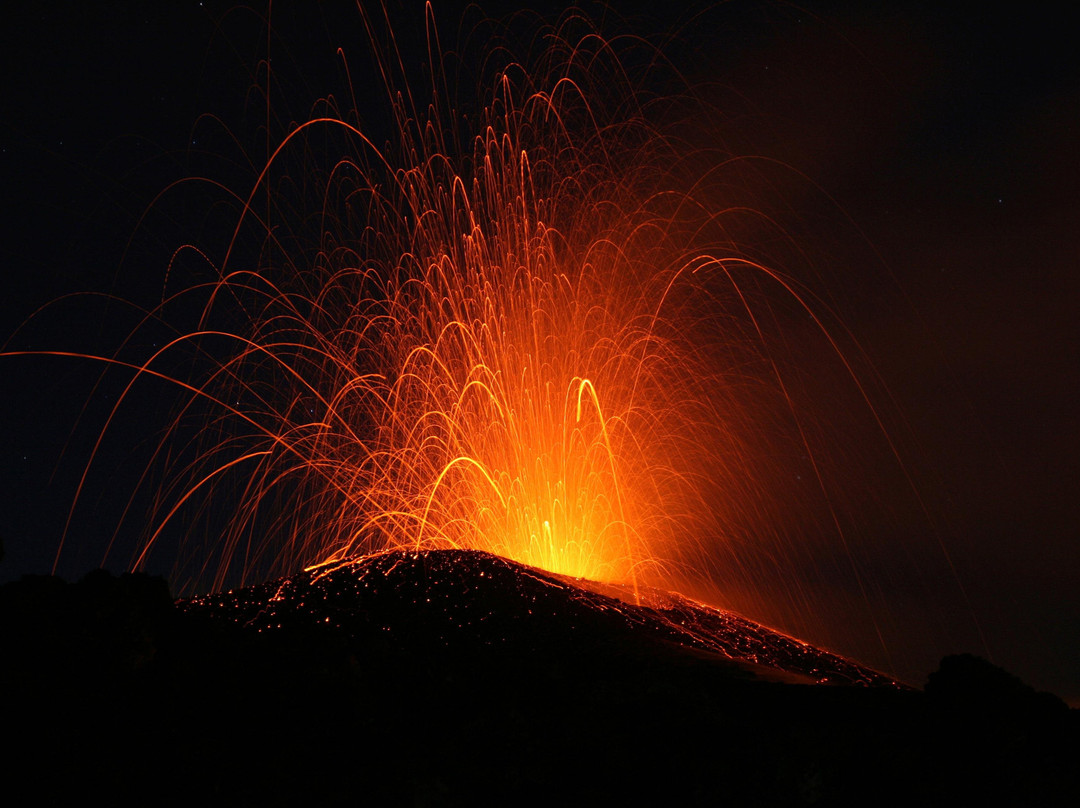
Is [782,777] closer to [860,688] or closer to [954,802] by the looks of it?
[954,802]

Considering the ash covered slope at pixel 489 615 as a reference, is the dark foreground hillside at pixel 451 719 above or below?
below

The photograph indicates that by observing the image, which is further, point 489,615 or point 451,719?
point 489,615

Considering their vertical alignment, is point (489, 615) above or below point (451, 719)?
above

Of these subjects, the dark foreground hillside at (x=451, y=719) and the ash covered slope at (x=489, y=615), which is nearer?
the dark foreground hillside at (x=451, y=719)

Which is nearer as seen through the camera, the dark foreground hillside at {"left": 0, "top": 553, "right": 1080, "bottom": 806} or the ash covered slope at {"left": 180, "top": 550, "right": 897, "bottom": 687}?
the dark foreground hillside at {"left": 0, "top": 553, "right": 1080, "bottom": 806}
